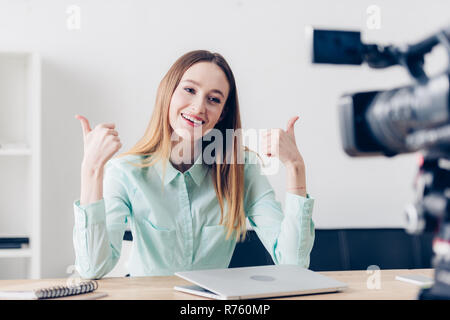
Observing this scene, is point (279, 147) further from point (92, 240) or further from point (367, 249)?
point (367, 249)

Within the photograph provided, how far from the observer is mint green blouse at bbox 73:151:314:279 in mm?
1246

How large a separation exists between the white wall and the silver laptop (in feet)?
4.22

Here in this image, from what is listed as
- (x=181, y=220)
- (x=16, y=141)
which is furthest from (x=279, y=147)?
(x=16, y=141)

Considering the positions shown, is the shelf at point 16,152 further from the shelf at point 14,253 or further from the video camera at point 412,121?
the video camera at point 412,121

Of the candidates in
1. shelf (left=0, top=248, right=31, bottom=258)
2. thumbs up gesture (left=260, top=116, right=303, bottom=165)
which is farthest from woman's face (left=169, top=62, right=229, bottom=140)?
shelf (left=0, top=248, right=31, bottom=258)

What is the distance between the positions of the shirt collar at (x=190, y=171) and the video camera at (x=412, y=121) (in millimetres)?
683

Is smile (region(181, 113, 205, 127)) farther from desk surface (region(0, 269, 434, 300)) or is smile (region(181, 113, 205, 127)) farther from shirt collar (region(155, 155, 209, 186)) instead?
desk surface (region(0, 269, 434, 300))

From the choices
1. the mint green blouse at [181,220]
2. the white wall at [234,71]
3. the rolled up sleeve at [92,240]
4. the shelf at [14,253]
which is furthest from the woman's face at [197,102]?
the shelf at [14,253]

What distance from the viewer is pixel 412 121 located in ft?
2.09

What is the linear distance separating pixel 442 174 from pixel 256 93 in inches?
65.1

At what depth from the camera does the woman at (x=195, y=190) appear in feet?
4.09

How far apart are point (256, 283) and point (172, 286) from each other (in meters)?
0.18
